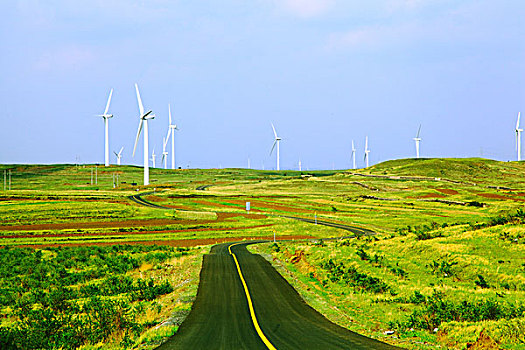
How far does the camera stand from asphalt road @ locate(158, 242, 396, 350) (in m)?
15.7

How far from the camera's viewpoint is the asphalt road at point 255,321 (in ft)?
51.5

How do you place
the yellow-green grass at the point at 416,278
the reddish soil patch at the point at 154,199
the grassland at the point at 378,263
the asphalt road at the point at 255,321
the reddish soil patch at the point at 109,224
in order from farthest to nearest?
the reddish soil patch at the point at 154,199 < the reddish soil patch at the point at 109,224 < the grassland at the point at 378,263 < the yellow-green grass at the point at 416,278 < the asphalt road at the point at 255,321

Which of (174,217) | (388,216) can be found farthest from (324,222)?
(174,217)

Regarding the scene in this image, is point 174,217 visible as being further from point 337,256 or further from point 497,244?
point 497,244

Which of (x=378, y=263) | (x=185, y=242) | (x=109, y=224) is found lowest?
(x=185, y=242)

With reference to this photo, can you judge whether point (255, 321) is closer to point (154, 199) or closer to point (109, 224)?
point (109, 224)

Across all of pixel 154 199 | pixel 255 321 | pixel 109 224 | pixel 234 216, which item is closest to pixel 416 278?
pixel 255 321

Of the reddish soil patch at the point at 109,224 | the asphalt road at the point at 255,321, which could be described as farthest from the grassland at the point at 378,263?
the asphalt road at the point at 255,321

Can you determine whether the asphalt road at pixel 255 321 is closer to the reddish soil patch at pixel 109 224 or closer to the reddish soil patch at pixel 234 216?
the reddish soil patch at pixel 109 224

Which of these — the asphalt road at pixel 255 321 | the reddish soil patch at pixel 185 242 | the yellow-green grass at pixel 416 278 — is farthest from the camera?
the reddish soil patch at pixel 185 242

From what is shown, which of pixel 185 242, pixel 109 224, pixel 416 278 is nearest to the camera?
pixel 416 278

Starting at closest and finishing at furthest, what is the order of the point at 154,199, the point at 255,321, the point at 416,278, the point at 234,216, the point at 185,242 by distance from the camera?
the point at 255,321 < the point at 416,278 < the point at 185,242 < the point at 234,216 < the point at 154,199

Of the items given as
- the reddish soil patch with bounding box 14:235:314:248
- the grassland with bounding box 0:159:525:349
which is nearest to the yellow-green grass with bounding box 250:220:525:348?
the grassland with bounding box 0:159:525:349

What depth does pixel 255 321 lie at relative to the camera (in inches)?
758
